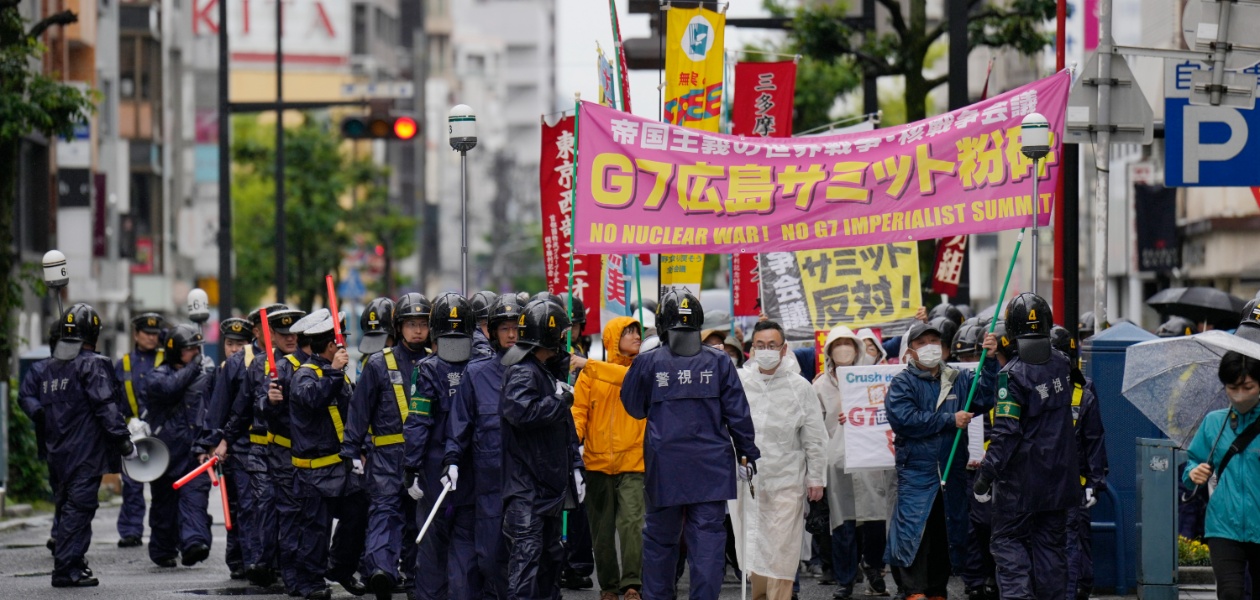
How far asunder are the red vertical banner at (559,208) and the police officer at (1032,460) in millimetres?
4182

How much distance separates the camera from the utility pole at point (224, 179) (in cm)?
2266

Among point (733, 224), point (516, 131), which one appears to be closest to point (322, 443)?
point (733, 224)

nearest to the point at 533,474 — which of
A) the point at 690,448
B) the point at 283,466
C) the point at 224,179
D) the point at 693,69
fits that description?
the point at 690,448

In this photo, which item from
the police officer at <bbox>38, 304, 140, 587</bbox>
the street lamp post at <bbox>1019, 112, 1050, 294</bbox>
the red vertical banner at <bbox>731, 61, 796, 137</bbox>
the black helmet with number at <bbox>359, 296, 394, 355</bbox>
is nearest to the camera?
the street lamp post at <bbox>1019, 112, 1050, 294</bbox>

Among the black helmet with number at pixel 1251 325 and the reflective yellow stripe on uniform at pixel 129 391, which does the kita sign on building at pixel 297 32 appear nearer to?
the reflective yellow stripe on uniform at pixel 129 391

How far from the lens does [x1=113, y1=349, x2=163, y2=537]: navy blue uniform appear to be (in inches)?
625

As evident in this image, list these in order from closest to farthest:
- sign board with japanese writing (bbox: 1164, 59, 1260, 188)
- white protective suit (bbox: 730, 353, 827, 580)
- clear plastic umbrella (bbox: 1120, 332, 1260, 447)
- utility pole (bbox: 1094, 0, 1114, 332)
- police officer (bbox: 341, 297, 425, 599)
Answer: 1. clear plastic umbrella (bbox: 1120, 332, 1260, 447)
2. white protective suit (bbox: 730, 353, 827, 580)
3. police officer (bbox: 341, 297, 425, 599)
4. utility pole (bbox: 1094, 0, 1114, 332)
5. sign board with japanese writing (bbox: 1164, 59, 1260, 188)

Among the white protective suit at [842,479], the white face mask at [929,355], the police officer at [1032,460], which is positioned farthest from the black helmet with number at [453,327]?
the police officer at [1032,460]

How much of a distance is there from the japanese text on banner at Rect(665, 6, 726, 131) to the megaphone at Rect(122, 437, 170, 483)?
485 cm

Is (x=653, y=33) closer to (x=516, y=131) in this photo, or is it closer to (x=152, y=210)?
(x=152, y=210)

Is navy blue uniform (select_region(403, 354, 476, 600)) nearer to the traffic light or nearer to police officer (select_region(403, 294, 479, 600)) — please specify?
police officer (select_region(403, 294, 479, 600))

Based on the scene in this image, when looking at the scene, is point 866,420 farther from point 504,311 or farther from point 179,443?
point 179,443

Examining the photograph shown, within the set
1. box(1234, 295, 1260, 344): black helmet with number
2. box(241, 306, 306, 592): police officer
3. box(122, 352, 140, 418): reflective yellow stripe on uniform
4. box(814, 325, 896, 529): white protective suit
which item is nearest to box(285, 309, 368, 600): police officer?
box(241, 306, 306, 592): police officer

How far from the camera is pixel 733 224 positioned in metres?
11.6
